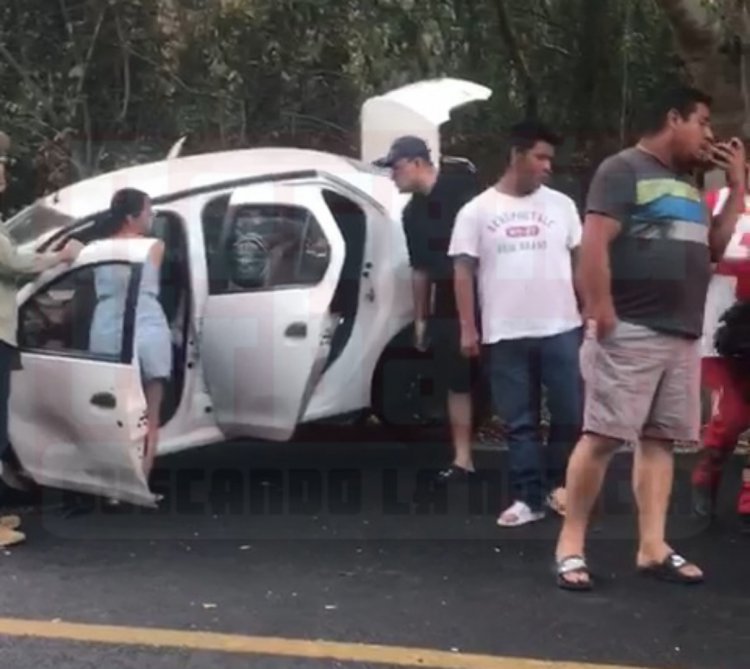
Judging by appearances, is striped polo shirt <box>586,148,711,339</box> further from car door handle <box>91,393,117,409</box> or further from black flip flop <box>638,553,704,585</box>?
car door handle <box>91,393,117,409</box>

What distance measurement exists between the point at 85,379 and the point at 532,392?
6.50 feet

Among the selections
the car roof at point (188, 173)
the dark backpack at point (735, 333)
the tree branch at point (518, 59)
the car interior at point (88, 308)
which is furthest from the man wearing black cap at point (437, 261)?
the tree branch at point (518, 59)

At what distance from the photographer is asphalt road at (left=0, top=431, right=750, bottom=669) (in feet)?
16.4

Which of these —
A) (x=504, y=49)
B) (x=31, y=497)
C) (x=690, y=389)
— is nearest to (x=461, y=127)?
(x=504, y=49)

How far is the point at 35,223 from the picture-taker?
707cm

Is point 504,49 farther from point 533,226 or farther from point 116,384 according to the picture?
point 116,384

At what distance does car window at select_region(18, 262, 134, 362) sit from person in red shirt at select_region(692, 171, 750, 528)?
103 inches

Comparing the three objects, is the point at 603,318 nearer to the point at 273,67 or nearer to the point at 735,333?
the point at 735,333

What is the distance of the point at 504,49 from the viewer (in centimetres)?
1158

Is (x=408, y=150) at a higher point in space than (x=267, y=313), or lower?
higher

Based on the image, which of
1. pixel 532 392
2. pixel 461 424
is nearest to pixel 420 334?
pixel 461 424

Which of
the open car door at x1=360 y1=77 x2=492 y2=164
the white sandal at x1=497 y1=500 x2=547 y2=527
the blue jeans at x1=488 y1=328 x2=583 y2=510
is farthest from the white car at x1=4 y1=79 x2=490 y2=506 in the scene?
the white sandal at x1=497 y1=500 x2=547 y2=527

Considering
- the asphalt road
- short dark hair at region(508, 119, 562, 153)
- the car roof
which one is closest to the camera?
the asphalt road

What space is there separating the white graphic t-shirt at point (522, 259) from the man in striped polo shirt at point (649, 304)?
77 centimetres
